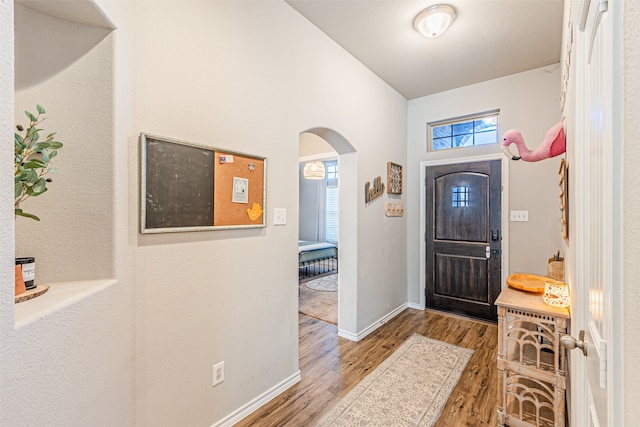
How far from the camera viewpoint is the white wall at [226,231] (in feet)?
4.71

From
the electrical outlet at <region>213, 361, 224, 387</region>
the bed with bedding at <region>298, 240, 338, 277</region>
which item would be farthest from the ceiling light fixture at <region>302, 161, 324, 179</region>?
the electrical outlet at <region>213, 361, 224, 387</region>

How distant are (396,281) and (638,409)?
348 cm

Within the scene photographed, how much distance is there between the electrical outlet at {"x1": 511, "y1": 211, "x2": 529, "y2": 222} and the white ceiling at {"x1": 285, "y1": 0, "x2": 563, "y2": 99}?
156 cm

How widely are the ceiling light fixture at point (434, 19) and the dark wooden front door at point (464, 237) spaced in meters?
1.74

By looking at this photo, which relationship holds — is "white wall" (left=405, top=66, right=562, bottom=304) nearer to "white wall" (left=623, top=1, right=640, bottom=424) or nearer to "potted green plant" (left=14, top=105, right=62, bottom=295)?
"white wall" (left=623, top=1, right=640, bottom=424)

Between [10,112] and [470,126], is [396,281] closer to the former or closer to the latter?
[470,126]

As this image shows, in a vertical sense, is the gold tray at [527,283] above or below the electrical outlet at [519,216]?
below

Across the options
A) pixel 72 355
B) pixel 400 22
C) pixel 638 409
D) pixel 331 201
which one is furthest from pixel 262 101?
pixel 331 201

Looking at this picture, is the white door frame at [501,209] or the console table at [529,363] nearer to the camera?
the console table at [529,363]

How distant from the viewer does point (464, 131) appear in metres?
3.69

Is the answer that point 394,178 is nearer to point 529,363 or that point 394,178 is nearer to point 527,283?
point 527,283

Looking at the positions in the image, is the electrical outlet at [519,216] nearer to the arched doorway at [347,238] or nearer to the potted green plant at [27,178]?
the arched doorway at [347,238]

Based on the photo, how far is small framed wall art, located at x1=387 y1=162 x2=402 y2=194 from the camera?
11.6 ft

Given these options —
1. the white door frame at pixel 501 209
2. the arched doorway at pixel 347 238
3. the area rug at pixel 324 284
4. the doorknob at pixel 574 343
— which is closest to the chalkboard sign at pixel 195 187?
the arched doorway at pixel 347 238
